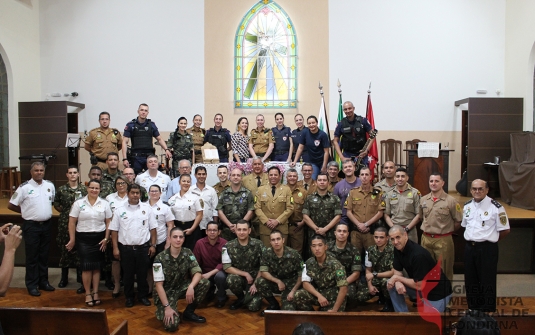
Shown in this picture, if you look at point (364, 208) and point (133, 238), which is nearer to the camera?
point (133, 238)

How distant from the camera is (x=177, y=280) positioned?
189 inches

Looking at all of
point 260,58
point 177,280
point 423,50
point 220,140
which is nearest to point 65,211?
point 177,280

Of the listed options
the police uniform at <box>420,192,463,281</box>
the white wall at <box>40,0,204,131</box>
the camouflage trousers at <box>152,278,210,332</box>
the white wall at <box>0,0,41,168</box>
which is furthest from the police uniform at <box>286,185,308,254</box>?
the white wall at <box>0,0,41,168</box>

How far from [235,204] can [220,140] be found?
7.05 ft

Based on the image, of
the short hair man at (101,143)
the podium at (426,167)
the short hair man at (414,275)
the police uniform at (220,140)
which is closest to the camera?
the short hair man at (414,275)

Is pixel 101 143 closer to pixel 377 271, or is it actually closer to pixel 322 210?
pixel 322 210

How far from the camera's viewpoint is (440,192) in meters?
5.11

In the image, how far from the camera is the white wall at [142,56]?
1124 centimetres

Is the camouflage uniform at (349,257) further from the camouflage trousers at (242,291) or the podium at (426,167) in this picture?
the podium at (426,167)

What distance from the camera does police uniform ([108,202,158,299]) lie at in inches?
205

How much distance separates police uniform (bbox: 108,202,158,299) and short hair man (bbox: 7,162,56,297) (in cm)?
108

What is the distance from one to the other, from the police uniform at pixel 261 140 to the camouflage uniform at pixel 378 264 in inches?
114

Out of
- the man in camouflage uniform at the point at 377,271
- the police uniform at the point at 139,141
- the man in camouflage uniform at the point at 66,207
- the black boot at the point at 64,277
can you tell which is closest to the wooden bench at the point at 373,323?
the man in camouflage uniform at the point at 377,271

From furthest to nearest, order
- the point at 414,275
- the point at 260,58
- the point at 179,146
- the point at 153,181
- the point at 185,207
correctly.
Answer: the point at 260,58
the point at 179,146
the point at 153,181
the point at 185,207
the point at 414,275
